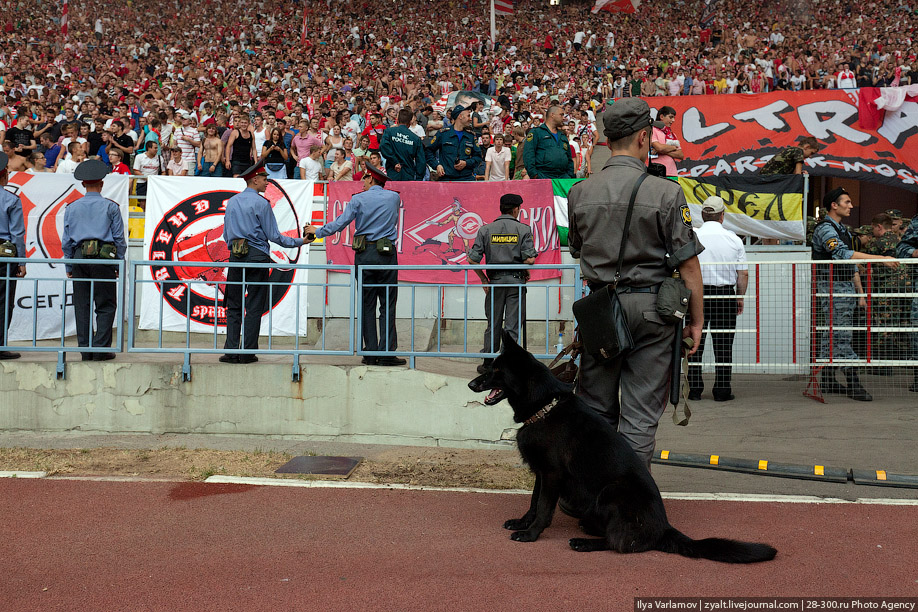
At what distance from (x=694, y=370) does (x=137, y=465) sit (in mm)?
5461

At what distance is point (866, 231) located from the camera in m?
10.7

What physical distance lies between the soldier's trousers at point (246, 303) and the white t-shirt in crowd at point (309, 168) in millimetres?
5827

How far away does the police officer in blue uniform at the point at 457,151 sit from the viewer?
12.7 m

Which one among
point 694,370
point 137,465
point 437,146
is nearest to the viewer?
point 137,465

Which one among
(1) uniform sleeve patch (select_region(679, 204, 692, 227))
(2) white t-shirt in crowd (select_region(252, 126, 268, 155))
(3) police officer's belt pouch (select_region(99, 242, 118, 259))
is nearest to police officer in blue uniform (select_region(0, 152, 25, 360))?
(3) police officer's belt pouch (select_region(99, 242, 118, 259))

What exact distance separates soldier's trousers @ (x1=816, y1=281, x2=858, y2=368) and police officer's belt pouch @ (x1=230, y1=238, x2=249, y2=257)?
A: 224 inches

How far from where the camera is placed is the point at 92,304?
8109 mm

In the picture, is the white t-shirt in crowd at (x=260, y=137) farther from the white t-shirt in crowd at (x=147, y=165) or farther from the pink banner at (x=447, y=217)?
the pink banner at (x=447, y=217)

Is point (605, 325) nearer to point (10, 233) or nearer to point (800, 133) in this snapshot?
point (10, 233)

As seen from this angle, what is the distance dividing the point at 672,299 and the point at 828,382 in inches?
205

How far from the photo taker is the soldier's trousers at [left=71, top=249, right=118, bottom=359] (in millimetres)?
7902

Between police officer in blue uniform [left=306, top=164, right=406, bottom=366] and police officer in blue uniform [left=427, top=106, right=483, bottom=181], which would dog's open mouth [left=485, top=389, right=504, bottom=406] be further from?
police officer in blue uniform [left=427, top=106, right=483, bottom=181]

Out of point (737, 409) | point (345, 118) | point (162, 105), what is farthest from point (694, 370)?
point (162, 105)

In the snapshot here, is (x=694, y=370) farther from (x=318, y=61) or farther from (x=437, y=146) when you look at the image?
(x=318, y=61)
